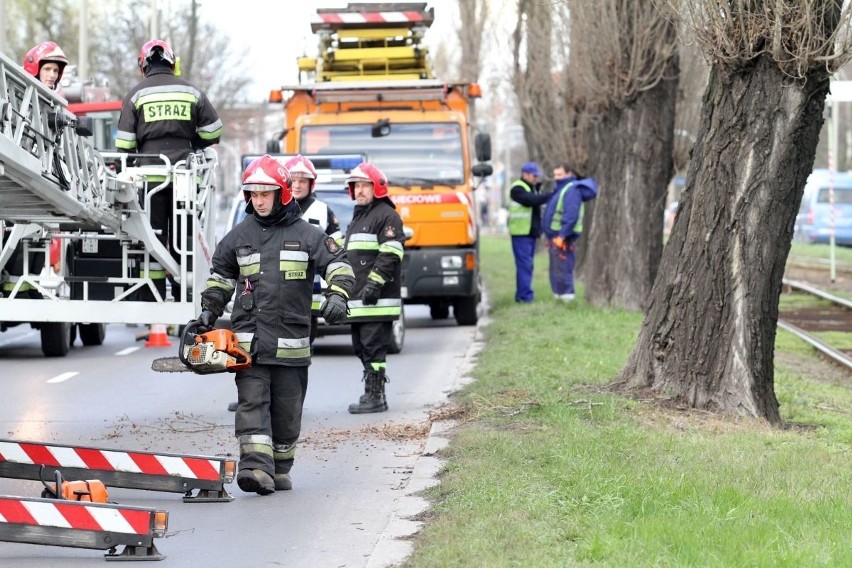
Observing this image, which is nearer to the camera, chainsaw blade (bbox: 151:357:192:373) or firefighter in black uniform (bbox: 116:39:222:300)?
chainsaw blade (bbox: 151:357:192:373)

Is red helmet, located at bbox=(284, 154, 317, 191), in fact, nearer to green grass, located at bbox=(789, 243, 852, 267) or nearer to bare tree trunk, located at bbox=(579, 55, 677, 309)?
bare tree trunk, located at bbox=(579, 55, 677, 309)

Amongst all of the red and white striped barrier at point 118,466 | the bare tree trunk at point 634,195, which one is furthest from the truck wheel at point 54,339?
the red and white striped barrier at point 118,466

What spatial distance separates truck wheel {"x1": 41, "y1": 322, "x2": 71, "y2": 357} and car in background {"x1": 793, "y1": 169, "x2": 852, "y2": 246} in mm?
32779

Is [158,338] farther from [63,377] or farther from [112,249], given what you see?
[112,249]

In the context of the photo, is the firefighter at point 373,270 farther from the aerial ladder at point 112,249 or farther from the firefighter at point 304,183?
the aerial ladder at point 112,249

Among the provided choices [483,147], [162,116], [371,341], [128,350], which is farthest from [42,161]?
[483,147]

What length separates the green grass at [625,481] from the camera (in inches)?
238

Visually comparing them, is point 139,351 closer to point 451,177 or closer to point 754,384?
point 451,177

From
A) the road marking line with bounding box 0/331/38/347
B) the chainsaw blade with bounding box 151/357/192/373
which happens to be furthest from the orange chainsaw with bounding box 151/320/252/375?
the road marking line with bounding box 0/331/38/347

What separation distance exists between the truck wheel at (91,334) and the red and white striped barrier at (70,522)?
10821 millimetres

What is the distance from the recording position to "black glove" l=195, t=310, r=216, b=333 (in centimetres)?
786

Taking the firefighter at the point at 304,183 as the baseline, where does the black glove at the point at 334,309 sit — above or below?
below

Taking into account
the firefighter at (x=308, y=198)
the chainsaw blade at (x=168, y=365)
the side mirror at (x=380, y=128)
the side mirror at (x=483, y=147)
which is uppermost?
the side mirror at (x=380, y=128)

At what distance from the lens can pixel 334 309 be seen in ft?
26.0
